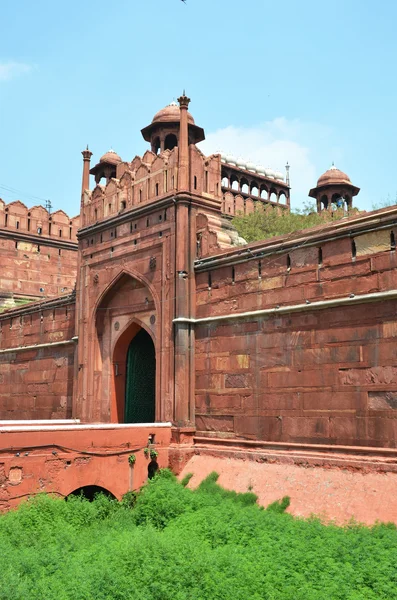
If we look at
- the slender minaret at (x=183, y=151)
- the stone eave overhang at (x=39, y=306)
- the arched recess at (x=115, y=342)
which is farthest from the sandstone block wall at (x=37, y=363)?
the slender minaret at (x=183, y=151)

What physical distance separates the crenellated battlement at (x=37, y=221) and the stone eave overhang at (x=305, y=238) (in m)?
13.2

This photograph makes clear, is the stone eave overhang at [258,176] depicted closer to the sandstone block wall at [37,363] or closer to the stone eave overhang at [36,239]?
the stone eave overhang at [36,239]

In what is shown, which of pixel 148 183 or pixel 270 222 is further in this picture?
pixel 270 222

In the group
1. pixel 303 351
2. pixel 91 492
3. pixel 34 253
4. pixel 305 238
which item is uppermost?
pixel 34 253

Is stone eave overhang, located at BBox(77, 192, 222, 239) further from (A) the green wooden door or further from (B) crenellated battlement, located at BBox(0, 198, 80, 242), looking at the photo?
(B) crenellated battlement, located at BBox(0, 198, 80, 242)

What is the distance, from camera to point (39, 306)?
57.8ft

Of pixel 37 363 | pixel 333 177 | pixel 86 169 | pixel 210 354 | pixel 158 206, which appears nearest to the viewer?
pixel 210 354

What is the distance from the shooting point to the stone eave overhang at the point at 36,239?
23016mm

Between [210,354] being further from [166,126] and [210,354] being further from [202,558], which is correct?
[166,126]

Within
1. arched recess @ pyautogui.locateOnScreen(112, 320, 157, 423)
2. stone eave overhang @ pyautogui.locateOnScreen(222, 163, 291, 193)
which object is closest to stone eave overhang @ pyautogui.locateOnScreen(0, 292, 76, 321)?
arched recess @ pyautogui.locateOnScreen(112, 320, 157, 423)

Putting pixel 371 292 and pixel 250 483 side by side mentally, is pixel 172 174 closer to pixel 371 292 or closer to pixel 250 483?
pixel 371 292

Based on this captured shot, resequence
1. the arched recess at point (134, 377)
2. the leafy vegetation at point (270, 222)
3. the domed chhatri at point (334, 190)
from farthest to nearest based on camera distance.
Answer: the domed chhatri at point (334, 190)
the leafy vegetation at point (270, 222)
the arched recess at point (134, 377)

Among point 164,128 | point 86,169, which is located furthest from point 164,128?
point 86,169

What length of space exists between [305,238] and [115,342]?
18.4ft
